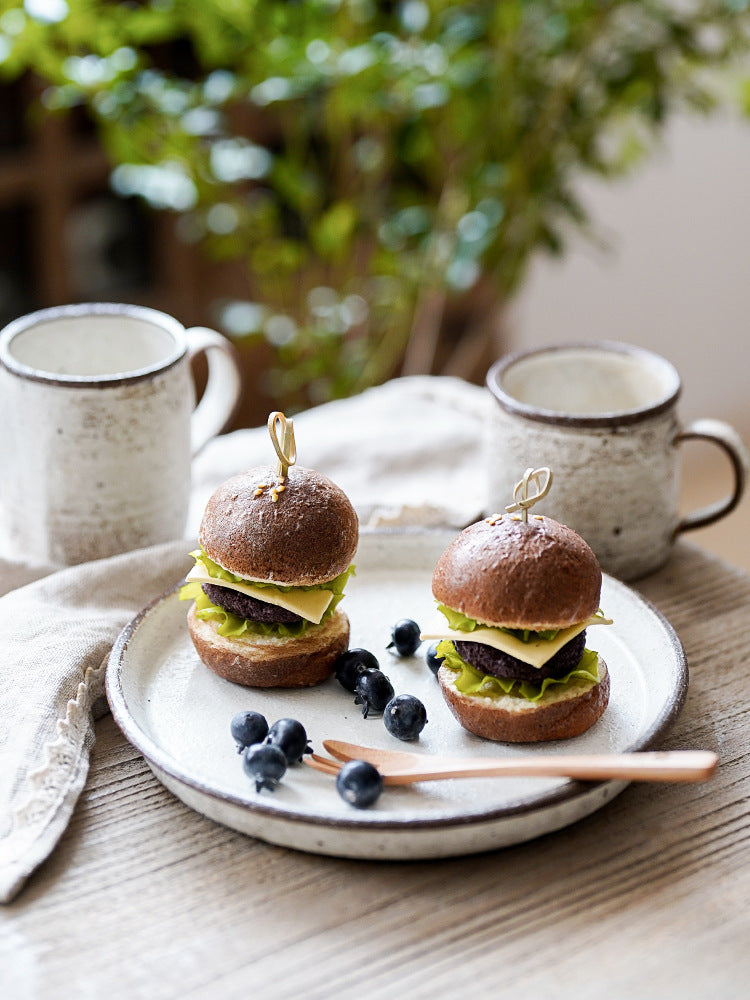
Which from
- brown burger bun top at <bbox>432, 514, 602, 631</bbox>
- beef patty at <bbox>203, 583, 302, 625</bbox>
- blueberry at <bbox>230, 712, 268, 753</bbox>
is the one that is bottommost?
blueberry at <bbox>230, 712, 268, 753</bbox>

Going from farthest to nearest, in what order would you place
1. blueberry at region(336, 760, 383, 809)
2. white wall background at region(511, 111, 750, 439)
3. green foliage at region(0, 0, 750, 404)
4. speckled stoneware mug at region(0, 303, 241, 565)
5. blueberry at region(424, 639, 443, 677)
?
white wall background at region(511, 111, 750, 439) → green foliage at region(0, 0, 750, 404) → speckled stoneware mug at region(0, 303, 241, 565) → blueberry at region(424, 639, 443, 677) → blueberry at region(336, 760, 383, 809)

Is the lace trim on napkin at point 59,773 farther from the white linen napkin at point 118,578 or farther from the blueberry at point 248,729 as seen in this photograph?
the blueberry at point 248,729

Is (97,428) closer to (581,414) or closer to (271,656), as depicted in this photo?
(271,656)

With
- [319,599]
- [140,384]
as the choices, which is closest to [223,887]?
[319,599]

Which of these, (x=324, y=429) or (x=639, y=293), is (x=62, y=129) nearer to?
(x=324, y=429)

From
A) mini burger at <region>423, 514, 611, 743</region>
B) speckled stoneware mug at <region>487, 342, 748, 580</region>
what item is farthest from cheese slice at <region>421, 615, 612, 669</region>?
speckled stoneware mug at <region>487, 342, 748, 580</region>

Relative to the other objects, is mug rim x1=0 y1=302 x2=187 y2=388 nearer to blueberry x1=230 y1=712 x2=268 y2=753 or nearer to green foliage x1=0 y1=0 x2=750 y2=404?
blueberry x1=230 y1=712 x2=268 y2=753

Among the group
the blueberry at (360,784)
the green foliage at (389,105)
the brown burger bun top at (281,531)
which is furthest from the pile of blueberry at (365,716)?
the green foliage at (389,105)
